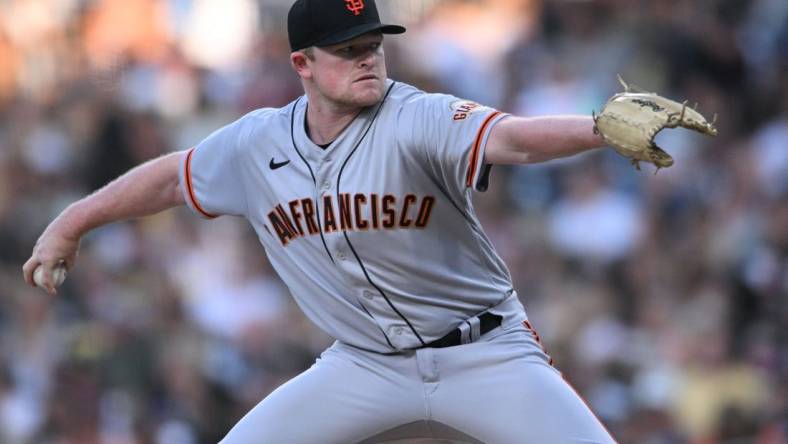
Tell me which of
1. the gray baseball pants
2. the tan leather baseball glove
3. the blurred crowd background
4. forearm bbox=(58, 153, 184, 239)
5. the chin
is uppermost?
the tan leather baseball glove

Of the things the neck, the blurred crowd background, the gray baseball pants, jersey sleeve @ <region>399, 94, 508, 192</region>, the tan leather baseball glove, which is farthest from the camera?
the blurred crowd background

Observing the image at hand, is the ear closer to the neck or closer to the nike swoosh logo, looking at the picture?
the neck

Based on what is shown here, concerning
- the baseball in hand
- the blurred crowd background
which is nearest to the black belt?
the baseball in hand

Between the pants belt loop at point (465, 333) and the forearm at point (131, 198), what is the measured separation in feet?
3.90

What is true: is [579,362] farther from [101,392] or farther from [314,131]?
[314,131]

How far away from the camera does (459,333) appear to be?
536 cm

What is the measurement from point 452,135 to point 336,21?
0.63 m

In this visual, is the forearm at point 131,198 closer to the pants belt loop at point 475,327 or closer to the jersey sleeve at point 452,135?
the jersey sleeve at point 452,135

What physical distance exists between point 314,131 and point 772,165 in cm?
474

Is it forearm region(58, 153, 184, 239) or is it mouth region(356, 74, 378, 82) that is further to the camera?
forearm region(58, 153, 184, 239)

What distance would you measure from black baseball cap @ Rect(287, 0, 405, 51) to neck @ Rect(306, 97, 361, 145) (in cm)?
23

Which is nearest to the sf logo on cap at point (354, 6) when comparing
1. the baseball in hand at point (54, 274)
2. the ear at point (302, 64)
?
the ear at point (302, 64)

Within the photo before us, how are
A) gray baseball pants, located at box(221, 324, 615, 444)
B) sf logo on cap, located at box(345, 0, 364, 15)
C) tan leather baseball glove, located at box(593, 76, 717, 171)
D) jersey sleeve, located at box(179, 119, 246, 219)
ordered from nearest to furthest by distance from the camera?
tan leather baseball glove, located at box(593, 76, 717, 171)
gray baseball pants, located at box(221, 324, 615, 444)
sf logo on cap, located at box(345, 0, 364, 15)
jersey sleeve, located at box(179, 119, 246, 219)

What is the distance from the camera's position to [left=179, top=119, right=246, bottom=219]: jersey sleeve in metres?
5.69
